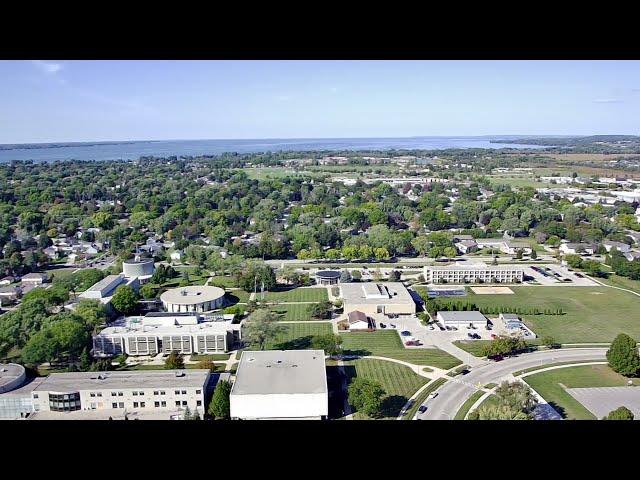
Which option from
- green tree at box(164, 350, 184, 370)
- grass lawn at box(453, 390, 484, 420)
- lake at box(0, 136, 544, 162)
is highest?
lake at box(0, 136, 544, 162)

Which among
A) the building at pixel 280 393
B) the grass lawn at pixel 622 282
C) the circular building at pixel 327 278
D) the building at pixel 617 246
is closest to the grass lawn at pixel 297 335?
the building at pixel 280 393

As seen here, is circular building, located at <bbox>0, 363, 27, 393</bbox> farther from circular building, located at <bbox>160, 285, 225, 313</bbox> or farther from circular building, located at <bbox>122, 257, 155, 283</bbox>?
circular building, located at <bbox>122, 257, 155, 283</bbox>

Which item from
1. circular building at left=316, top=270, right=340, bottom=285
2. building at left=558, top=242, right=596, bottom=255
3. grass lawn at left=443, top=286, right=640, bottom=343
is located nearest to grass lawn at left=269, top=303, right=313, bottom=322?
circular building at left=316, top=270, right=340, bottom=285

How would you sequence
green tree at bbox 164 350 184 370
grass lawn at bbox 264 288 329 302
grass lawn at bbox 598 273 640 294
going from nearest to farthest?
green tree at bbox 164 350 184 370, grass lawn at bbox 264 288 329 302, grass lawn at bbox 598 273 640 294

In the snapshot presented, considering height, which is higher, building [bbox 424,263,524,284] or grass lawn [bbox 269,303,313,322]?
building [bbox 424,263,524,284]

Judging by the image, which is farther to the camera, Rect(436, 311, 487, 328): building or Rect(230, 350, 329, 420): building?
Rect(436, 311, 487, 328): building

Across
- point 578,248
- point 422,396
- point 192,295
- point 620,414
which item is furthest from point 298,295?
point 578,248
